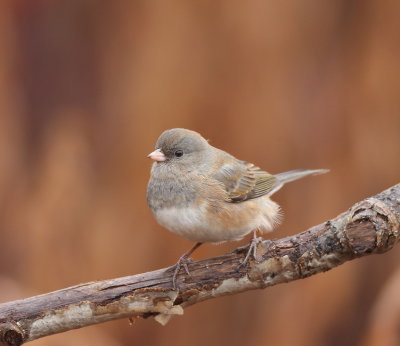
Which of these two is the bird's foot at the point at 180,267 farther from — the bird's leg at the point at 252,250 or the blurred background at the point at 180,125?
the blurred background at the point at 180,125

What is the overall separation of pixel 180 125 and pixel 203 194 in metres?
1.26

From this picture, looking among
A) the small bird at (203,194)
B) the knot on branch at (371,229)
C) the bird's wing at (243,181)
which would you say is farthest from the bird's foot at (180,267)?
the knot on branch at (371,229)

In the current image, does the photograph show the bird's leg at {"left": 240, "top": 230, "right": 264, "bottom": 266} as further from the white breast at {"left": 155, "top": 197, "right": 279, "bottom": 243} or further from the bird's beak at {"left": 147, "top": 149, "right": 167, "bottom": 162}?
the bird's beak at {"left": 147, "top": 149, "right": 167, "bottom": 162}

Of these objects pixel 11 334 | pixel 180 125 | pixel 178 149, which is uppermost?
pixel 180 125

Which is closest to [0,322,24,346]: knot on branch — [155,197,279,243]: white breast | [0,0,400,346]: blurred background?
[155,197,279,243]: white breast

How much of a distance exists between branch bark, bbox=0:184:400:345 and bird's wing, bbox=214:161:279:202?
0.44 metres

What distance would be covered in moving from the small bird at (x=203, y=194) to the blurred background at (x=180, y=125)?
0.96 meters

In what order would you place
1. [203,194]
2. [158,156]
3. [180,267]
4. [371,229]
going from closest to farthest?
[371,229], [180,267], [203,194], [158,156]

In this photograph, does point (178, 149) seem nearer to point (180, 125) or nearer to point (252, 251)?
point (252, 251)

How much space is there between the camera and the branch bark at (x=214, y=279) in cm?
179

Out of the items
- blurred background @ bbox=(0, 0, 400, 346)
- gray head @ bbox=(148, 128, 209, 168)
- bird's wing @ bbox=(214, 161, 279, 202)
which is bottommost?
bird's wing @ bbox=(214, 161, 279, 202)

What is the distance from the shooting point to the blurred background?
3547mm

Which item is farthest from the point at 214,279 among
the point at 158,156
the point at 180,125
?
the point at 180,125

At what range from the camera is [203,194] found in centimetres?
240
